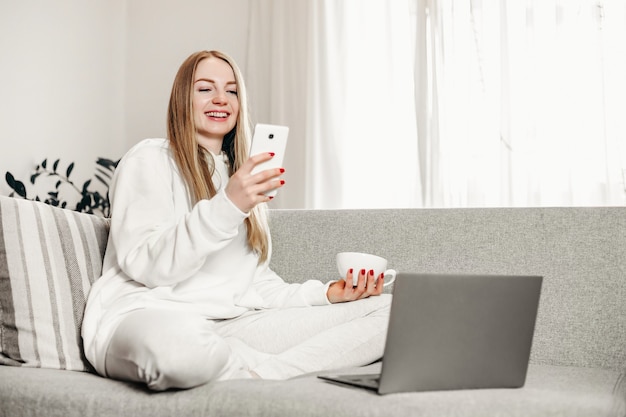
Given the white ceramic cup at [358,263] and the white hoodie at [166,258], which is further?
the white ceramic cup at [358,263]

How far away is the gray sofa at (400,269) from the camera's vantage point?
1.14 m

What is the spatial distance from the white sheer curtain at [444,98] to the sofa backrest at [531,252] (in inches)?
55.4

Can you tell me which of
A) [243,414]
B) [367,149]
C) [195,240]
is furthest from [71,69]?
[243,414]

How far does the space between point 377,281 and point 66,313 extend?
0.72m

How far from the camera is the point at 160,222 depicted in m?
1.56

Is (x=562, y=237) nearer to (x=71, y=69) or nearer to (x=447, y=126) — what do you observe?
(x=447, y=126)

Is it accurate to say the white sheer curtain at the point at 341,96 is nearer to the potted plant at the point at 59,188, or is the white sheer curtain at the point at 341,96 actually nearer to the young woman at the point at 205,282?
the potted plant at the point at 59,188

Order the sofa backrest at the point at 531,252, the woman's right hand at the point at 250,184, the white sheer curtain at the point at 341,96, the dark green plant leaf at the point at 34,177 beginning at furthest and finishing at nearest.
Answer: the white sheer curtain at the point at 341,96, the dark green plant leaf at the point at 34,177, the sofa backrest at the point at 531,252, the woman's right hand at the point at 250,184

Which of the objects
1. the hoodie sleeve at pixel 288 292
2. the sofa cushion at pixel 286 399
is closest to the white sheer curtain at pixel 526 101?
the hoodie sleeve at pixel 288 292

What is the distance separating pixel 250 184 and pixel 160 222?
273 mm

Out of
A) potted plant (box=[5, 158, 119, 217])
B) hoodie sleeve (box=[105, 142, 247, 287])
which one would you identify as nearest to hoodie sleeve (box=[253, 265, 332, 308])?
hoodie sleeve (box=[105, 142, 247, 287])

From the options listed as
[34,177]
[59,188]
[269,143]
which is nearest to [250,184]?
[269,143]

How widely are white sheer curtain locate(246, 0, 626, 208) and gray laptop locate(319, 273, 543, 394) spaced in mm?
2038

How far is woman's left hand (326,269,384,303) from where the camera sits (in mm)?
1722
